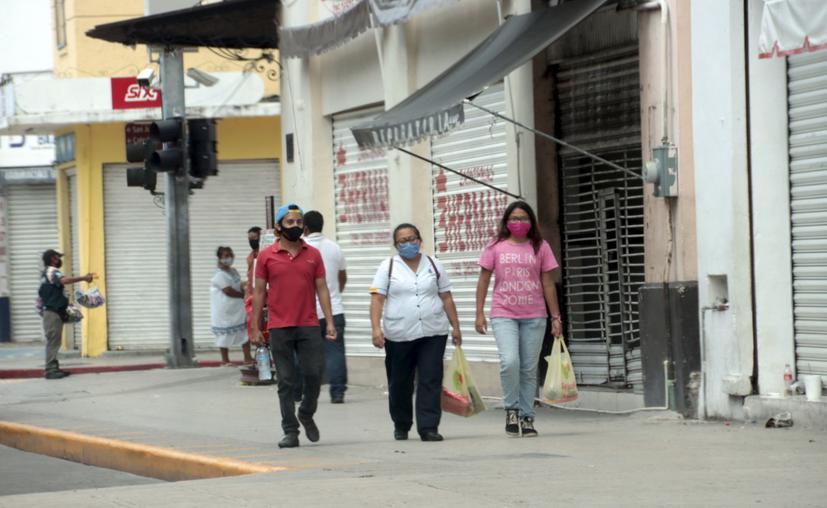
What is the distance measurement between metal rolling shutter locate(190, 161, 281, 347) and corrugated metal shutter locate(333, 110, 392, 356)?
8831 millimetres

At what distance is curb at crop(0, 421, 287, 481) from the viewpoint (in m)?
11.1

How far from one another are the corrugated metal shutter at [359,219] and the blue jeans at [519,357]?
22.0ft

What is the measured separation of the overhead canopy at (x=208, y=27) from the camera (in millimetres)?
20750

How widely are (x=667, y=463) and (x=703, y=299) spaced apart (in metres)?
3.29

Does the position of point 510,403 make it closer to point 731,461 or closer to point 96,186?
point 731,461

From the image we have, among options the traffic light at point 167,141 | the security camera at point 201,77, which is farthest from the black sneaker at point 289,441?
the security camera at point 201,77

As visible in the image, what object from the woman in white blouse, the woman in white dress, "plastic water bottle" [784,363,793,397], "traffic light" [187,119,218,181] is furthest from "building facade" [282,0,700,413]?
the woman in white dress

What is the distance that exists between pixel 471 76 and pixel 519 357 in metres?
2.69

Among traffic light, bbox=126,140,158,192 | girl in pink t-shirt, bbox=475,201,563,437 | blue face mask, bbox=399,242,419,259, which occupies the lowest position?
girl in pink t-shirt, bbox=475,201,563,437

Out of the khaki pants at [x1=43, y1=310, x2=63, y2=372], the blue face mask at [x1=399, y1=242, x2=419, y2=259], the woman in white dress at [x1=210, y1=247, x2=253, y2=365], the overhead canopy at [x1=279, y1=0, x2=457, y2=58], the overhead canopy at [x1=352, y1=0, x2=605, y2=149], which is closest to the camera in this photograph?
the blue face mask at [x1=399, y1=242, x2=419, y2=259]

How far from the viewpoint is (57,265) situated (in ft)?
73.7

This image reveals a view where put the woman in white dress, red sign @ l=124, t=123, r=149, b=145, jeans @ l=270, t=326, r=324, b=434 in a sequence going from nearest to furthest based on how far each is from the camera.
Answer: jeans @ l=270, t=326, r=324, b=434
the woman in white dress
red sign @ l=124, t=123, r=149, b=145

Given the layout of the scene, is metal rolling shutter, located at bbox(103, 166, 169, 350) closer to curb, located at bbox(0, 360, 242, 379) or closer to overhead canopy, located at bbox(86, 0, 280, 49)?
curb, located at bbox(0, 360, 242, 379)

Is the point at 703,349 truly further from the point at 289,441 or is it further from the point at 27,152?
the point at 27,152
